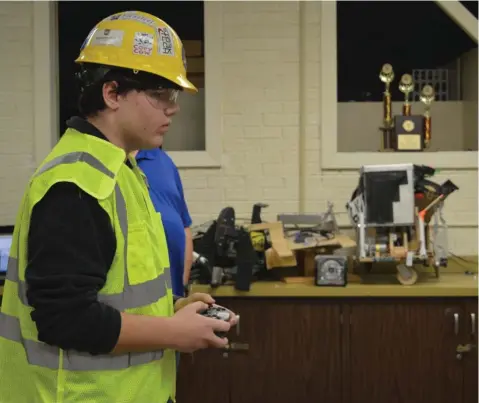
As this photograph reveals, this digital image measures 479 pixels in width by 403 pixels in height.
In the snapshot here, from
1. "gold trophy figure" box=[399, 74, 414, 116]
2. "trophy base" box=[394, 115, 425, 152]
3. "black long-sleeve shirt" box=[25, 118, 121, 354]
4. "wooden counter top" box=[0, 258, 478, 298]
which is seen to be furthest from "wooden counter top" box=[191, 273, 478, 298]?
"black long-sleeve shirt" box=[25, 118, 121, 354]

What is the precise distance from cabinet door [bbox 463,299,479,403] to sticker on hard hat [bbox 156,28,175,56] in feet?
5.88

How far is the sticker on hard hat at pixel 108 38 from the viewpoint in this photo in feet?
3.73

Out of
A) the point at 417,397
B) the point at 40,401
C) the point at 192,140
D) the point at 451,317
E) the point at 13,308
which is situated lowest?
the point at 417,397

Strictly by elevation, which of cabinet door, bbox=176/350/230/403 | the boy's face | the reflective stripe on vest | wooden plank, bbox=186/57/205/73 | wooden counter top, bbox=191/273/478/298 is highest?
wooden plank, bbox=186/57/205/73

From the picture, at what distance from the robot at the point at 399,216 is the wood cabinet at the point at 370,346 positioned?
0.17 m

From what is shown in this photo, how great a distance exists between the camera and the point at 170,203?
88.7 inches

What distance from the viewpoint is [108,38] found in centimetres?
115

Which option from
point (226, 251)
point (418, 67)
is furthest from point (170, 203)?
point (418, 67)

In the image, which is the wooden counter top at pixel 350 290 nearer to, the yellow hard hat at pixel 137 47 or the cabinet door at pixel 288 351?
the cabinet door at pixel 288 351

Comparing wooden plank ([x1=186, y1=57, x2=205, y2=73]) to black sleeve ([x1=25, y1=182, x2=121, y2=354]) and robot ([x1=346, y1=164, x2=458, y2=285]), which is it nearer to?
robot ([x1=346, y1=164, x2=458, y2=285])

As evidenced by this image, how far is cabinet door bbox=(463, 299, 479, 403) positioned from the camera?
7.97 feet

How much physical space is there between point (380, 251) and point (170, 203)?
88cm

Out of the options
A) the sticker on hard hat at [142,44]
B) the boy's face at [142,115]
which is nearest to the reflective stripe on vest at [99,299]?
the boy's face at [142,115]

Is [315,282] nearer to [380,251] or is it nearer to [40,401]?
[380,251]
